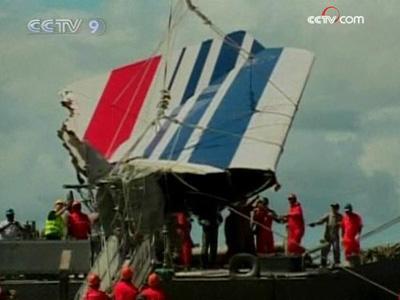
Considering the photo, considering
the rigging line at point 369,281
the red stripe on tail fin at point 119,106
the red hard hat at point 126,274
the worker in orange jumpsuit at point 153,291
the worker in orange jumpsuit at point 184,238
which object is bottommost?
the worker in orange jumpsuit at point 153,291

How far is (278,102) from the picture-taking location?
73.2ft

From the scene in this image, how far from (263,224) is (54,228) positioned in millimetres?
3503

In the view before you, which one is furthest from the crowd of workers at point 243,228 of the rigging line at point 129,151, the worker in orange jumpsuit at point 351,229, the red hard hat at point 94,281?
the red hard hat at point 94,281

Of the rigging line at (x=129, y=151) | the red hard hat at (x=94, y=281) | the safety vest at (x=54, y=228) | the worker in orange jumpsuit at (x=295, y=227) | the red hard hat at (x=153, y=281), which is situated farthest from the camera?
the worker in orange jumpsuit at (x=295, y=227)

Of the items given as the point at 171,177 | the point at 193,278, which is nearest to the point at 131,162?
the point at 171,177

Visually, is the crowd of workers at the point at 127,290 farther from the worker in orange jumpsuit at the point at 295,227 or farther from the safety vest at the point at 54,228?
the worker in orange jumpsuit at the point at 295,227

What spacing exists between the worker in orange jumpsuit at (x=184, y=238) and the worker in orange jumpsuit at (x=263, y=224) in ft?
4.36

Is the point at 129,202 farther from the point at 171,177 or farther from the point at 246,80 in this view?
the point at 246,80

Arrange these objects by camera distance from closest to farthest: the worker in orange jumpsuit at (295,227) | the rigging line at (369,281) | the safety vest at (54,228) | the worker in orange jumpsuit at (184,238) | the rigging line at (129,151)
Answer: the rigging line at (129,151) → the rigging line at (369,281) → the safety vest at (54,228) → the worker in orange jumpsuit at (184,238) → the worker in orange jumpsuit at (295,227)

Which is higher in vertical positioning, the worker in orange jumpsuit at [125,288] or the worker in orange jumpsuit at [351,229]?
the worker in orange jumpsuit at [351,229]

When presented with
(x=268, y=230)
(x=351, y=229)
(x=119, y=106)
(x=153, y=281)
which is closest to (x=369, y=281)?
(x=351, y=229)

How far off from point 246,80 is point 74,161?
12.1 ft

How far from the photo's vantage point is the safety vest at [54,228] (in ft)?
70.6

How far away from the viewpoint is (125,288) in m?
18.3
